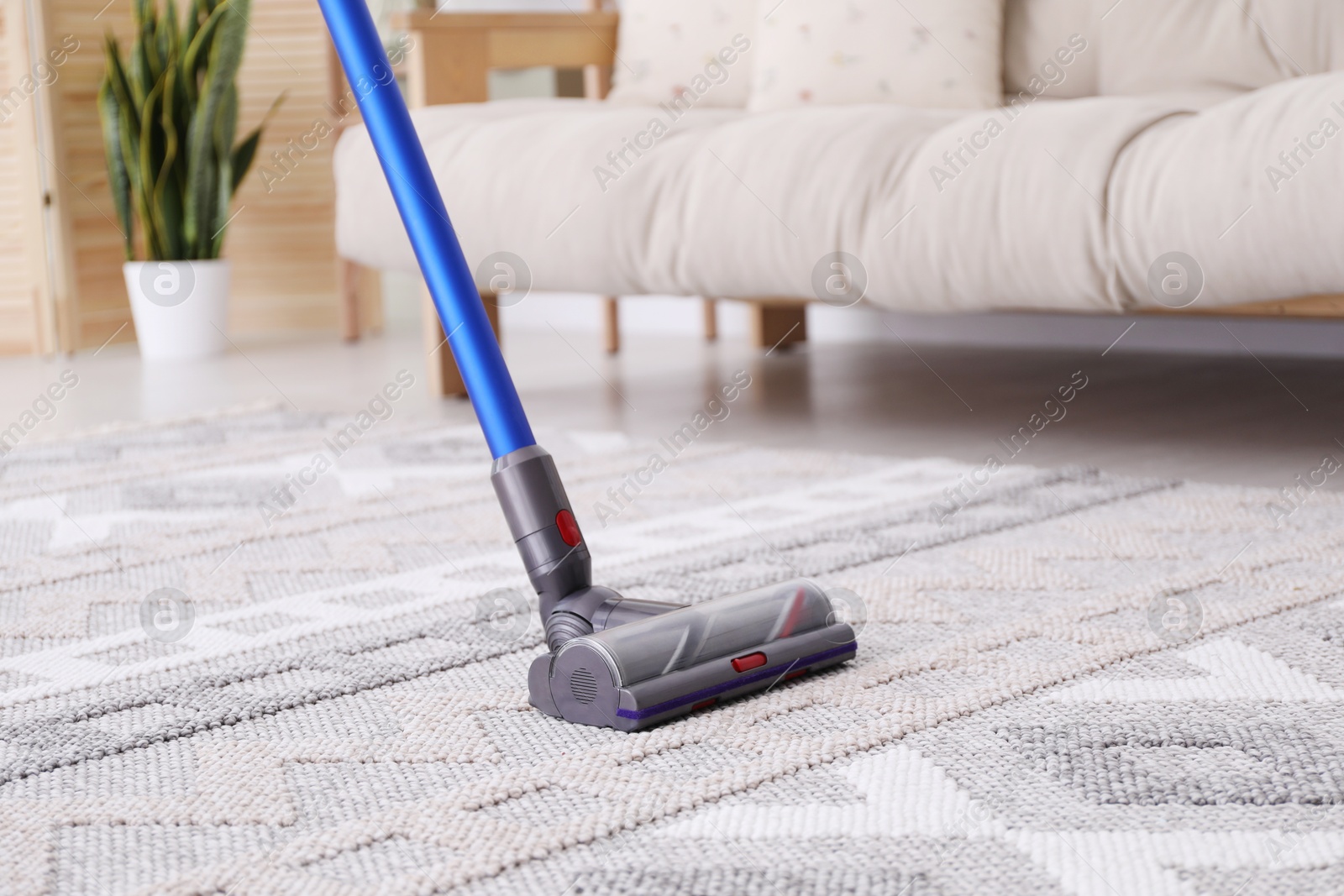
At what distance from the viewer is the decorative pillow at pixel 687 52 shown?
2406mm

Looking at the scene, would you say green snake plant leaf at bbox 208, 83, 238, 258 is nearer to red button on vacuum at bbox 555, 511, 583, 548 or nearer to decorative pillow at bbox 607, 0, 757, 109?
decorative pillow at bbox 607, 0, 757, 109

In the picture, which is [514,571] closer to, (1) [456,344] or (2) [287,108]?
(1) [456,344]

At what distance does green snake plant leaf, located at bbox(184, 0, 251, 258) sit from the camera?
302 centimetres

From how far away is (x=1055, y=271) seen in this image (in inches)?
55.6

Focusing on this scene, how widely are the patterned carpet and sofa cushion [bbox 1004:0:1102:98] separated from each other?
896 mm

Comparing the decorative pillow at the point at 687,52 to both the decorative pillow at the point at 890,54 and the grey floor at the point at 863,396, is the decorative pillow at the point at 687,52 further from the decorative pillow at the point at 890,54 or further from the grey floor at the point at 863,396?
the grey floor at the point at 863,396

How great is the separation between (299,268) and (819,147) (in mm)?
2261

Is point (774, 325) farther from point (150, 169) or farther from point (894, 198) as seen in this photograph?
point (150, 169)

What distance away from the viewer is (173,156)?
10.0ft

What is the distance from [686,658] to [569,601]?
3.1 inches

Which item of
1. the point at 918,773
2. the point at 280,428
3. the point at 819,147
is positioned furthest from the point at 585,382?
the point at 918,773

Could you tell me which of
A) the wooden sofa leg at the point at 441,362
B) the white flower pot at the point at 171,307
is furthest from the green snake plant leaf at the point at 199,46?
the wooden sofa leg at the point at 441,362

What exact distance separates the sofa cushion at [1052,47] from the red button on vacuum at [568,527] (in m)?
1.52

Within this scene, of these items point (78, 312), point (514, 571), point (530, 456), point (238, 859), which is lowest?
point (78, 312)
